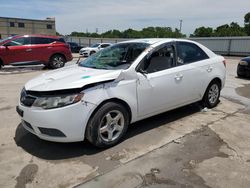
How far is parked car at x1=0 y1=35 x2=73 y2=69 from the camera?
12312mm

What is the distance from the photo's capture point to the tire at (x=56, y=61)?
13216mm

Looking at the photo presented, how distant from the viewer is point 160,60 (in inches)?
179

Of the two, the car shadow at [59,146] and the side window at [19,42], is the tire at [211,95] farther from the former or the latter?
the side window at [19,42]

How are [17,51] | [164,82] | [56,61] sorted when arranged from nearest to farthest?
[164,82]
[17,51]
[56,61]

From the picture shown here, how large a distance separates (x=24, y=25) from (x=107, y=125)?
59.5m

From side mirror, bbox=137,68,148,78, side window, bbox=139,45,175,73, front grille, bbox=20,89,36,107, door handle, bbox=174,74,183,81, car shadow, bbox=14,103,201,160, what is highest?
side window, bbox=139,45,175,73

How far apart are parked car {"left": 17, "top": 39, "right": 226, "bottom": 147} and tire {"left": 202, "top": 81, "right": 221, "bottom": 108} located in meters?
0.26

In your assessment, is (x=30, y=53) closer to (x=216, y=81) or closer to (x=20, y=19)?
(x=216, y=81)

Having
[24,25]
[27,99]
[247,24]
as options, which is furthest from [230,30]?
[27,99]

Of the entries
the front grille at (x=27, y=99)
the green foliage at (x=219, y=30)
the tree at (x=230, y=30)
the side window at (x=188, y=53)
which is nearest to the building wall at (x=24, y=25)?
the green foliage at (x=219, y=30)

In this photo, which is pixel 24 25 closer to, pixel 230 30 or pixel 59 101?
pixel 230 30

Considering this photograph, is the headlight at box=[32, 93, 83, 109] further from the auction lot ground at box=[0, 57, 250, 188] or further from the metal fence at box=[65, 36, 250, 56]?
the metal fence at box=[65, 36, 250, 56]

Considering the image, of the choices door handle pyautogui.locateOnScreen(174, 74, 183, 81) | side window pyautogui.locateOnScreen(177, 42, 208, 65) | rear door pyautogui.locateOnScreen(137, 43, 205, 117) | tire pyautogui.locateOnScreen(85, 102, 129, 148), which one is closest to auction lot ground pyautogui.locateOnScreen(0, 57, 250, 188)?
tire pyautogui.locateOnScreen(85, 102, 129, 148)

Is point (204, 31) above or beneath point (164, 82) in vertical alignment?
above
